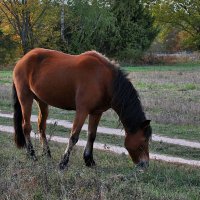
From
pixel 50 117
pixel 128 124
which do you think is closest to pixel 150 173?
pixel 128 124

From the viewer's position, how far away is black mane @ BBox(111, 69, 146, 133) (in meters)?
7.82

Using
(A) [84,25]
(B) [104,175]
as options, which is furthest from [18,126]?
(A) [84,25]

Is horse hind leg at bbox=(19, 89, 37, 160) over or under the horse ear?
under

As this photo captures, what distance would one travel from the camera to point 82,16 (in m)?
51.9

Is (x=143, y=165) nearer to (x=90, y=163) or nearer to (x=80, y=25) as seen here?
(x=90, y=163)

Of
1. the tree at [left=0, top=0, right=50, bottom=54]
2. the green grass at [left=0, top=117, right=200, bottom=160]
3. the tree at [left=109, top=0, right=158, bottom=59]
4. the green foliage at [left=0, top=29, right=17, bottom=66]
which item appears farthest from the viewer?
the tree at [left=109, top=0, right=158, bottom=59]

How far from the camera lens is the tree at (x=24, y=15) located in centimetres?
4706

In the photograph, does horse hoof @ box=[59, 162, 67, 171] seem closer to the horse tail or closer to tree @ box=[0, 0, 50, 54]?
the horse tail

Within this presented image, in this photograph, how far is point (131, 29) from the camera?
52.1 m

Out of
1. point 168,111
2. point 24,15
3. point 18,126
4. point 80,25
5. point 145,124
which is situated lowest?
point 80,25

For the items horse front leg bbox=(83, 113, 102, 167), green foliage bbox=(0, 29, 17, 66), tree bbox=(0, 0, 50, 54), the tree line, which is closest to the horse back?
horse front leg bbox=(83, 113, 102, 167)

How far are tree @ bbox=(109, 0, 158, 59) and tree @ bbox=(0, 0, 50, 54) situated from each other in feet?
27.2

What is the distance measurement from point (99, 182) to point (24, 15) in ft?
142

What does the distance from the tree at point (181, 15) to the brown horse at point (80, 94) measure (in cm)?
5377
